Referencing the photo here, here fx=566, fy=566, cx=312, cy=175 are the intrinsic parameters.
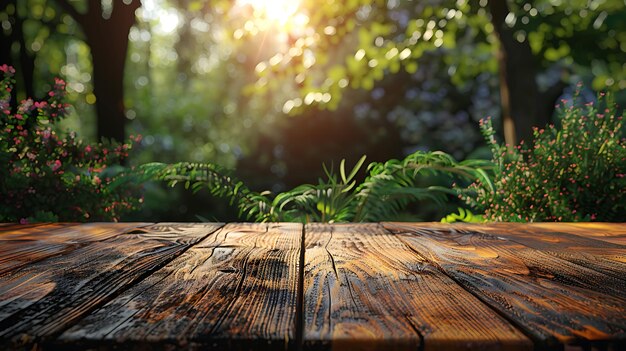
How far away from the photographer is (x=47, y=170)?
163 inches

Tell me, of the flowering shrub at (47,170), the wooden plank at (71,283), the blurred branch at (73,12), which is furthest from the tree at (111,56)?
the wooden plank at (71,283)

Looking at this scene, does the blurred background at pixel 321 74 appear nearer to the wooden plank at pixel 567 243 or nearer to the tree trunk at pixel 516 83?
the tree trunk at pixel 516 83

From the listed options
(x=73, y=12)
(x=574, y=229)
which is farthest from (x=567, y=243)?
(x=73, y=12)

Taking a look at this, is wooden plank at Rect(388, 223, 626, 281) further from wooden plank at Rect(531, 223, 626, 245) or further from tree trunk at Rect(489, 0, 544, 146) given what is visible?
tree trunk at Rect(489, 0, 544, 146)

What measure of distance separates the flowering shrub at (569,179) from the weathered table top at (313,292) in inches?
71.4

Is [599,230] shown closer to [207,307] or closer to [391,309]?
[391,309]

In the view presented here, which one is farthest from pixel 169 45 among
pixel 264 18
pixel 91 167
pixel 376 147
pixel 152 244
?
pixel 152 244

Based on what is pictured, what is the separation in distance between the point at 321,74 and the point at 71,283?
1250 cm

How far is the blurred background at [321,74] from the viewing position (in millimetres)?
5926

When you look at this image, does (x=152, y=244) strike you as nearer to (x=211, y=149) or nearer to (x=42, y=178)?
(x=42, y=178)

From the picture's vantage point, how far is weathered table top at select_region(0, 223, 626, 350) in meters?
0.91

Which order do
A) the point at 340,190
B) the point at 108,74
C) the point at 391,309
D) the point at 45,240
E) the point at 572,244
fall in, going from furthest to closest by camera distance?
the point at 108,74
the point at 340,190
the point at 45,240
the point at 572,244
the point at 391,309

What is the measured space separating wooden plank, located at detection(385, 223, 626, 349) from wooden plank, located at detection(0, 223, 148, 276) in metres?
1.15

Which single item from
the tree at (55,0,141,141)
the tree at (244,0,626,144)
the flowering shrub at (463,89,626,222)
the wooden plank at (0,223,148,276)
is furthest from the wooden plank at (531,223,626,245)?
the tree at (55,0,141,141)
